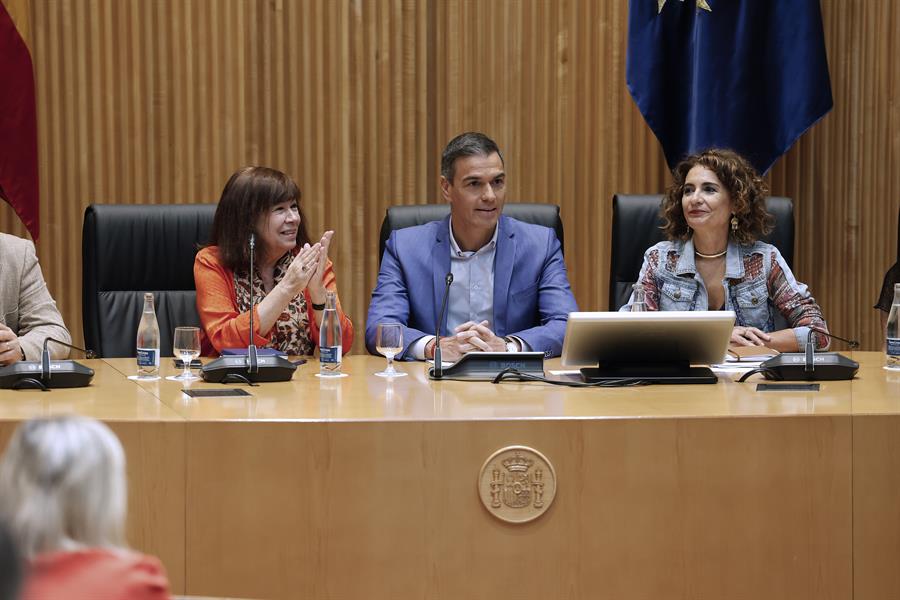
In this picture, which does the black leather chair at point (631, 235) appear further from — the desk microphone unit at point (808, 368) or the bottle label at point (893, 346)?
the desk microphone unit at point (808, 368)

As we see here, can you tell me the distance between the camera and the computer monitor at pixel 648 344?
100 inches

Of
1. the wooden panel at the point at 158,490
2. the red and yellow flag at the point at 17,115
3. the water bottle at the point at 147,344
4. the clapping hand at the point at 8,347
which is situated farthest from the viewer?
the red and yellow flag at the point at 17,115

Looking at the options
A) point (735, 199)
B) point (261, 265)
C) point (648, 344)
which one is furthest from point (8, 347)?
point (735, 199)

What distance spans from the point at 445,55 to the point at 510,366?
6.91 ft

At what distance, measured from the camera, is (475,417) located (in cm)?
208

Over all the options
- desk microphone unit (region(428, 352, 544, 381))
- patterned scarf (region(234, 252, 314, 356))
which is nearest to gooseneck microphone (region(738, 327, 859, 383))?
desk microphone unit (region(428, 352, 544, 381))

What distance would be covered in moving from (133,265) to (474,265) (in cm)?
108

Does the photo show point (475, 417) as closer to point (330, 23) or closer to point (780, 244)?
point (780, 244)

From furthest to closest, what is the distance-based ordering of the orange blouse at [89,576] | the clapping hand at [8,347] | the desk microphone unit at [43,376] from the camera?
1. the clapping hand at [8,347]
2. the desk microphone unit at [43,376]
3. the orange blouse at [89,576]

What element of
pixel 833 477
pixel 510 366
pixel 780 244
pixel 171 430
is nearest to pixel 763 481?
pixel 833 477

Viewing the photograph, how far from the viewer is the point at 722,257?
352cm

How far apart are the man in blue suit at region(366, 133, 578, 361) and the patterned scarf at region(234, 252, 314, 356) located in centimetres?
21

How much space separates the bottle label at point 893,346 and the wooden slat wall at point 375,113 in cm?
170

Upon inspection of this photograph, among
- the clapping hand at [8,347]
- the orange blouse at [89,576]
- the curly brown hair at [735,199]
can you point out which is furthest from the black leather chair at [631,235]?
the orange blouse at [89,576]
